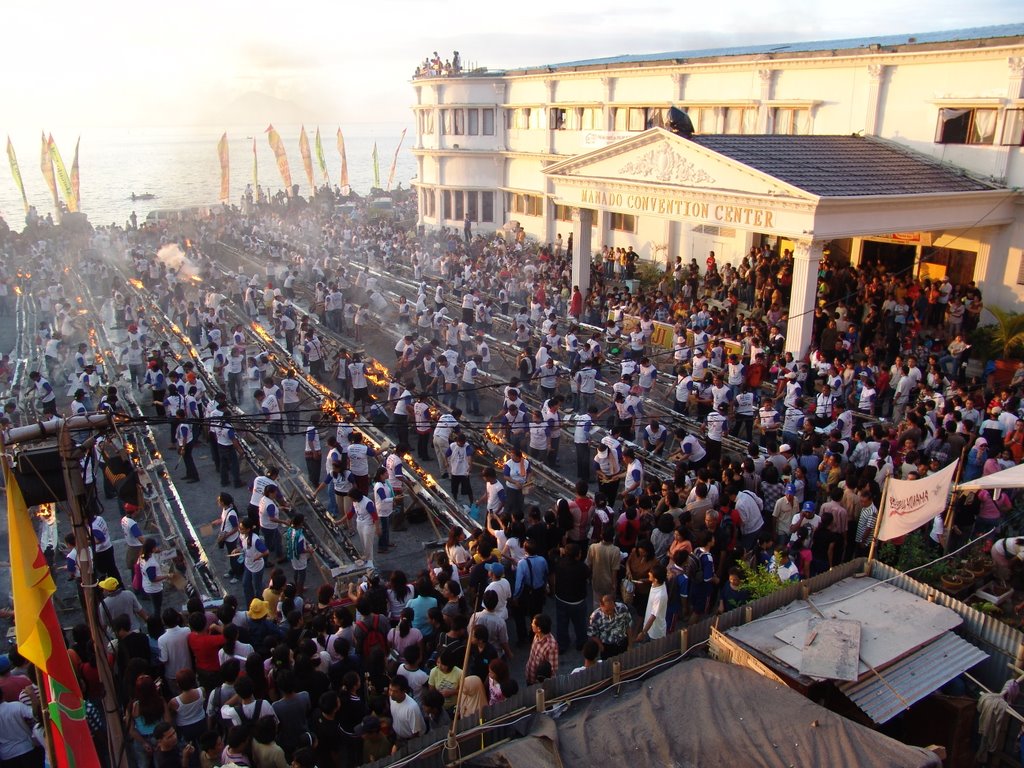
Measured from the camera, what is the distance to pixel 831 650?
270 inches

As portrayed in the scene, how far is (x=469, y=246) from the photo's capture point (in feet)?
115

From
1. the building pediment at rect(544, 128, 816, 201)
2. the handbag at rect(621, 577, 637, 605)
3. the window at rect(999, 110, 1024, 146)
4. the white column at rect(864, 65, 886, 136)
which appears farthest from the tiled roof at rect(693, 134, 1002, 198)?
the handbag at rect(621, 577, 637, 605)

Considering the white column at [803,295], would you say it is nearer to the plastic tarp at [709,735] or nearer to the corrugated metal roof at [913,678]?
the corrugated metal roof at [913,678]

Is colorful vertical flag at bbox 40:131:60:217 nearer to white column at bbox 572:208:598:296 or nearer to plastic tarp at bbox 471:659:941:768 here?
white column at bbox 572:208:598:296

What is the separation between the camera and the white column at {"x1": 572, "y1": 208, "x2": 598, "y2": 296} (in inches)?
969

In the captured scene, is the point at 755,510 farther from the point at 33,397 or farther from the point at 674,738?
the point at 33,397

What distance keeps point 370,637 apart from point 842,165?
676 inches

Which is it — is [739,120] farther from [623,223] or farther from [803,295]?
[803,295]

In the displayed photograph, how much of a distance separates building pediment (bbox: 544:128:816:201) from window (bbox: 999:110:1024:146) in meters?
6.21

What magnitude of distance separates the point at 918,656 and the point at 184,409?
12.6m

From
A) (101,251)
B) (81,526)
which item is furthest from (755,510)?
(101,251)

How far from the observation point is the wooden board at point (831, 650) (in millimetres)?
6613

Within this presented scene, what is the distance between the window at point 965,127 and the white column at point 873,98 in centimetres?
179

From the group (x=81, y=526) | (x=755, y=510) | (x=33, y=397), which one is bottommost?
(x=33, y=397)
